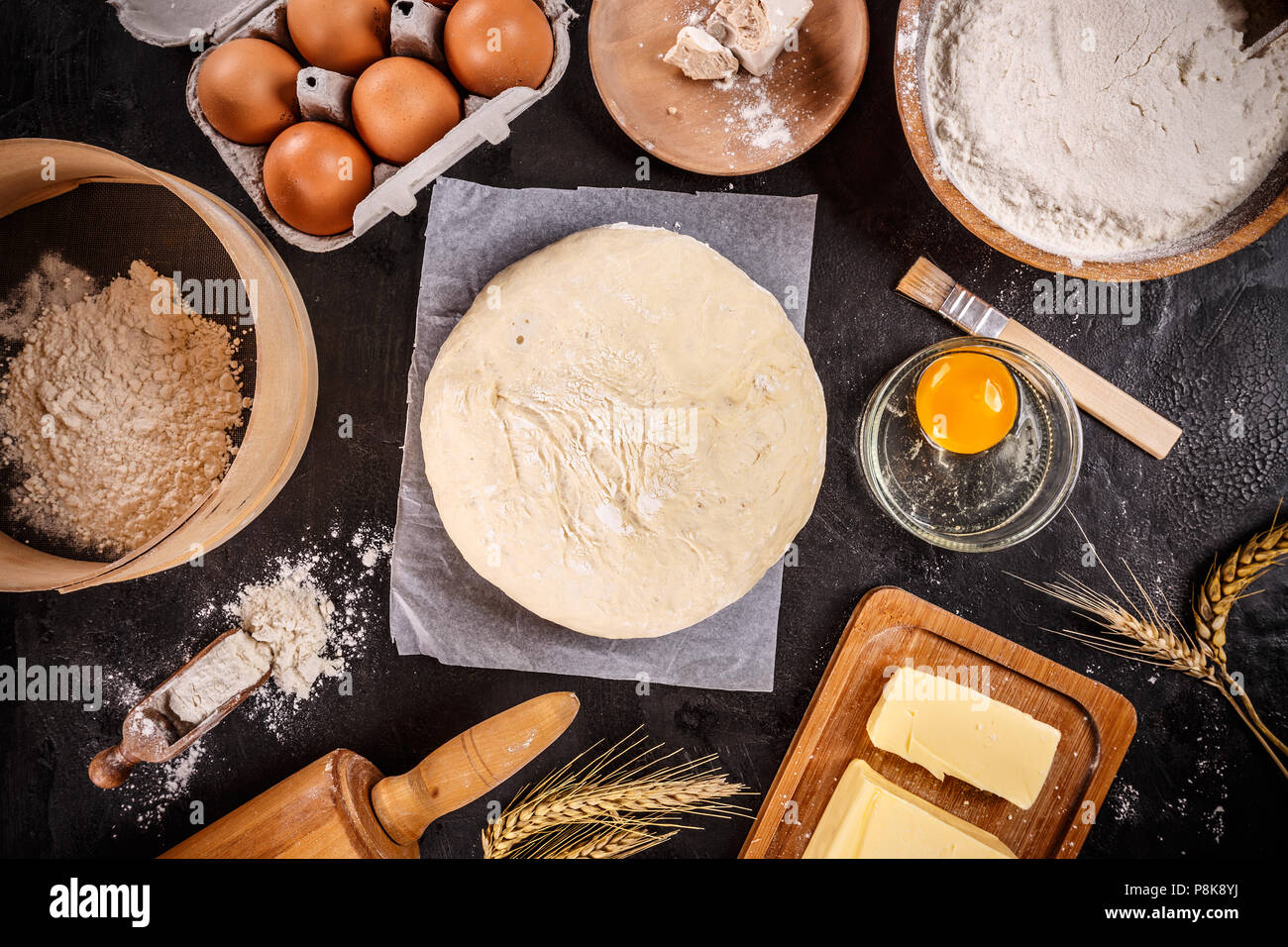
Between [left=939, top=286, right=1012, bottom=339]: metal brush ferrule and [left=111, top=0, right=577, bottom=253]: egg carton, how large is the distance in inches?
35.4

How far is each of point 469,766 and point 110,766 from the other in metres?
0.68

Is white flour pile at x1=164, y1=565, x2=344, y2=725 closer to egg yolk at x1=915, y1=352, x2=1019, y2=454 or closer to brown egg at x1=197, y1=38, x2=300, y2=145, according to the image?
brown egg at x1=197, y1=38, x2=300, y2=145

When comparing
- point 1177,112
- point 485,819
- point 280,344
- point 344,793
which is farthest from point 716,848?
point 1177,112

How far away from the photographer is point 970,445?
142 cm

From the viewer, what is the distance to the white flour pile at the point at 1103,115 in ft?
3.99

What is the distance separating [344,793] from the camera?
4.53ft

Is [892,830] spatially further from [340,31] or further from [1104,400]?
[340,31]

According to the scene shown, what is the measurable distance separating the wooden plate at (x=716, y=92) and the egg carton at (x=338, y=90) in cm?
12

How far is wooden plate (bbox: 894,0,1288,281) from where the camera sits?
1223mm

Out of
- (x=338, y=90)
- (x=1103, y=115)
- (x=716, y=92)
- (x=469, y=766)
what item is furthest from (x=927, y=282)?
(x=469, y=766)

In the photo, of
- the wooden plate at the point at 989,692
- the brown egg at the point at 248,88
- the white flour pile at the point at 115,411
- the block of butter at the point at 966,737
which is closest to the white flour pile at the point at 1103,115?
A: the wooden plate at the point at 989,692

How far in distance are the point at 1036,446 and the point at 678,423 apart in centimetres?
78

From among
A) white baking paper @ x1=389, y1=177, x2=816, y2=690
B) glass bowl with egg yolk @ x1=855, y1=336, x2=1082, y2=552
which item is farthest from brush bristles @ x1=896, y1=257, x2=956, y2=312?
white baking paper @ x1=389, y1=177, x2=816, y2=690

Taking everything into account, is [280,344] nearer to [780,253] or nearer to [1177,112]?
[780,253]
